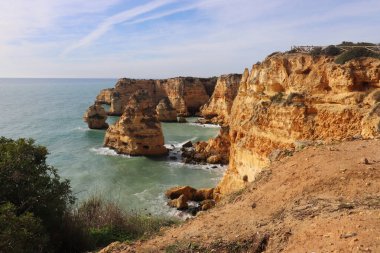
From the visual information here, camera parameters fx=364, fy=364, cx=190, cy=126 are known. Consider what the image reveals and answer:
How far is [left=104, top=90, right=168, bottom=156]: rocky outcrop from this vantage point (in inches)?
1831

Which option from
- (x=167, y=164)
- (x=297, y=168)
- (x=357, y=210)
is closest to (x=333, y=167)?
(x=297, y=168)

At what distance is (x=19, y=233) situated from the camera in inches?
428

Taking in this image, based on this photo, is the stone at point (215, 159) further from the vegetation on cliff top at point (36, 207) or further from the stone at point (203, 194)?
the vegetation on cliff top at point (36, 207)

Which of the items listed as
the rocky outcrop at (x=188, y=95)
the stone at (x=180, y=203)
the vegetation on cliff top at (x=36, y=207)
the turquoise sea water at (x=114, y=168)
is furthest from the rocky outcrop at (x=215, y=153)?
the rocky outcrop at (x=188, y=95)

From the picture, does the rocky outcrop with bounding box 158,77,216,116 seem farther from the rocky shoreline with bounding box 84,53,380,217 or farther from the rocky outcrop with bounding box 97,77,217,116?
the rocky shoreline with bounding box 84,53,380,217

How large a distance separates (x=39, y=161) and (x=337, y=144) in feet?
39.5

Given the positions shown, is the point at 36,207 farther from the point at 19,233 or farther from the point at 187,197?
the point at 187,197

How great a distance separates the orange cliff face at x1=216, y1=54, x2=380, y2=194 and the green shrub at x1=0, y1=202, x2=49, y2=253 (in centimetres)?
1022

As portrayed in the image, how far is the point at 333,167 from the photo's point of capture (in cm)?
1145

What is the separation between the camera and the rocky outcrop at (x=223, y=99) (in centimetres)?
7338

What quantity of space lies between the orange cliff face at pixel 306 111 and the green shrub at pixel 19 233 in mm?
10220

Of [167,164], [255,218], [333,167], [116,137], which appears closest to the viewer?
[255,218]

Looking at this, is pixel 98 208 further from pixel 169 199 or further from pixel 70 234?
pixel 169 199

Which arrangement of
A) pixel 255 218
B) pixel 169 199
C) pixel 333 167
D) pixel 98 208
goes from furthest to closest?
pixel 169 199, pixel 98 208, pixel 333 167, pixel 255 218
